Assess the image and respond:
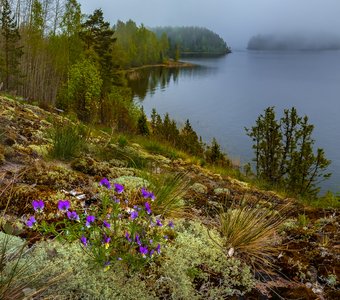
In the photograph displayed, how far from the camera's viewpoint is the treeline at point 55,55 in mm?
31047

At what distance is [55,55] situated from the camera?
36125mm

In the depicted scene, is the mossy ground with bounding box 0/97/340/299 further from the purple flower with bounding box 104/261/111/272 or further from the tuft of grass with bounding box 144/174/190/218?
the tuft of grass with bounding box 144/174/190/218

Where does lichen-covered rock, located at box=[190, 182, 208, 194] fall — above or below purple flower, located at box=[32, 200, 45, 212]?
below

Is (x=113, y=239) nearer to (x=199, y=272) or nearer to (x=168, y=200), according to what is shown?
(x=199, y=272)

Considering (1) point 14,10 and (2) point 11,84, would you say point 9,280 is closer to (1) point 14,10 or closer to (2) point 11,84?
(2) point 11,84

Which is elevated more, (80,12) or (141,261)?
(80,12)

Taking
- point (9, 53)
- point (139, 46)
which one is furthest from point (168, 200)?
point (139, 46)

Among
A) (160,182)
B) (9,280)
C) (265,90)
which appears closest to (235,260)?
(160,182)

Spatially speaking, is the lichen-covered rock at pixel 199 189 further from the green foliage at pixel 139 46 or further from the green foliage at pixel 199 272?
the green foliage at pixel 139 46

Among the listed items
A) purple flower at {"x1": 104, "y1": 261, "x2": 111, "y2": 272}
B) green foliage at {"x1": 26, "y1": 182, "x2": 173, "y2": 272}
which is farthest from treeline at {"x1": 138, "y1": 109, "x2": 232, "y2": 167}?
purple flower at {"x1": 104, "y1": 261, "x2": 111, "y2": 272}

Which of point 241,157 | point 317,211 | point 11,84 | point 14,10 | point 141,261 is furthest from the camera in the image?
point 14,10

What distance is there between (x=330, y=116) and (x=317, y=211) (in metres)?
41.3

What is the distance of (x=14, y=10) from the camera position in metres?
40.9

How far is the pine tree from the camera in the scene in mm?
31358
